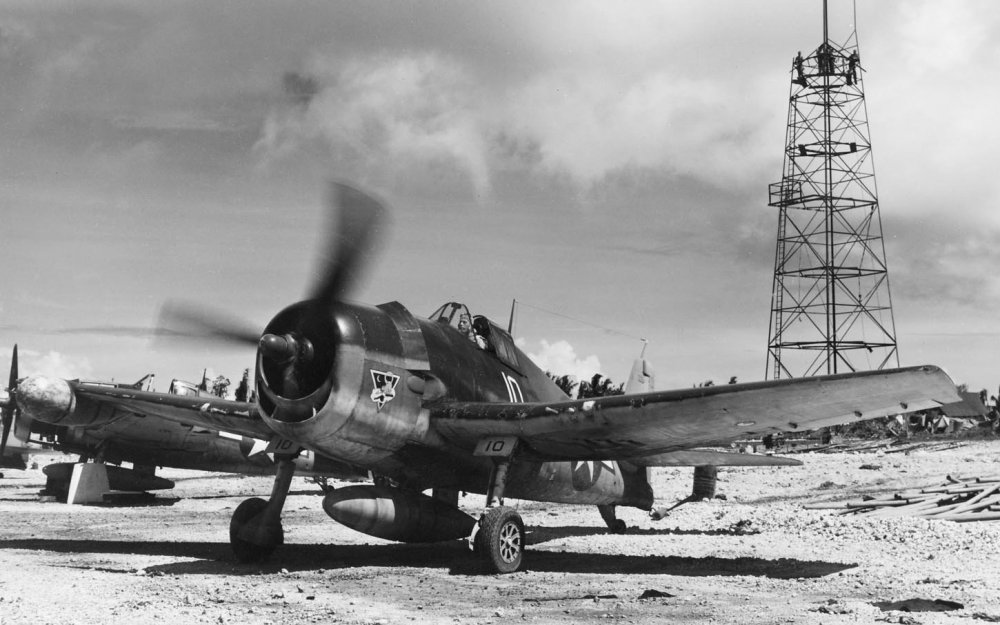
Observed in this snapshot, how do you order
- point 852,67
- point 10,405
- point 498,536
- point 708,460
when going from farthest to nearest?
point 852,67 < point 10,405 < point 708,460 < point 498,536

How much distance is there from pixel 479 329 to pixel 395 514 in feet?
9.26

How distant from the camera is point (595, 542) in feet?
44.3

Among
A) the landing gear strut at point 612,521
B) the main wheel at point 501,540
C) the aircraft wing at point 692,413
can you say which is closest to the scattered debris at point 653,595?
the main wheel at point 501,540

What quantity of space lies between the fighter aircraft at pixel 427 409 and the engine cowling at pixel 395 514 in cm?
2

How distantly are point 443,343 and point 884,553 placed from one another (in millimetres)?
6093

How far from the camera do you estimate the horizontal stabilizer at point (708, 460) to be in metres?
14.2

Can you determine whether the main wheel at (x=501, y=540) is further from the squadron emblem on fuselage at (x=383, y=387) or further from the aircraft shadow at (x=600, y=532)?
the aircraft shadow at (x=600, y=532)

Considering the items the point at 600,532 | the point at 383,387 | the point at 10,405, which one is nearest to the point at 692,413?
the point at 383,387

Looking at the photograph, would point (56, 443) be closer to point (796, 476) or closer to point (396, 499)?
point (396, 499)

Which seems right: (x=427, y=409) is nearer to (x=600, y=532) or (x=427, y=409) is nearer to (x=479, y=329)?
(x=479, y=329)

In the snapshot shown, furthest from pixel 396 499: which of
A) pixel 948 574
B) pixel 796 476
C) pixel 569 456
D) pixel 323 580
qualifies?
pixel 796 476

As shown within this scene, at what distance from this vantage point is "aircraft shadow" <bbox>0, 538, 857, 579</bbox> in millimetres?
9773

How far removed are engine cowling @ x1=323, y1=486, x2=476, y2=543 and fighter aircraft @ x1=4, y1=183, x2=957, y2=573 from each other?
19 mm

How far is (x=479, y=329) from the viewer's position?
38.2 ft
